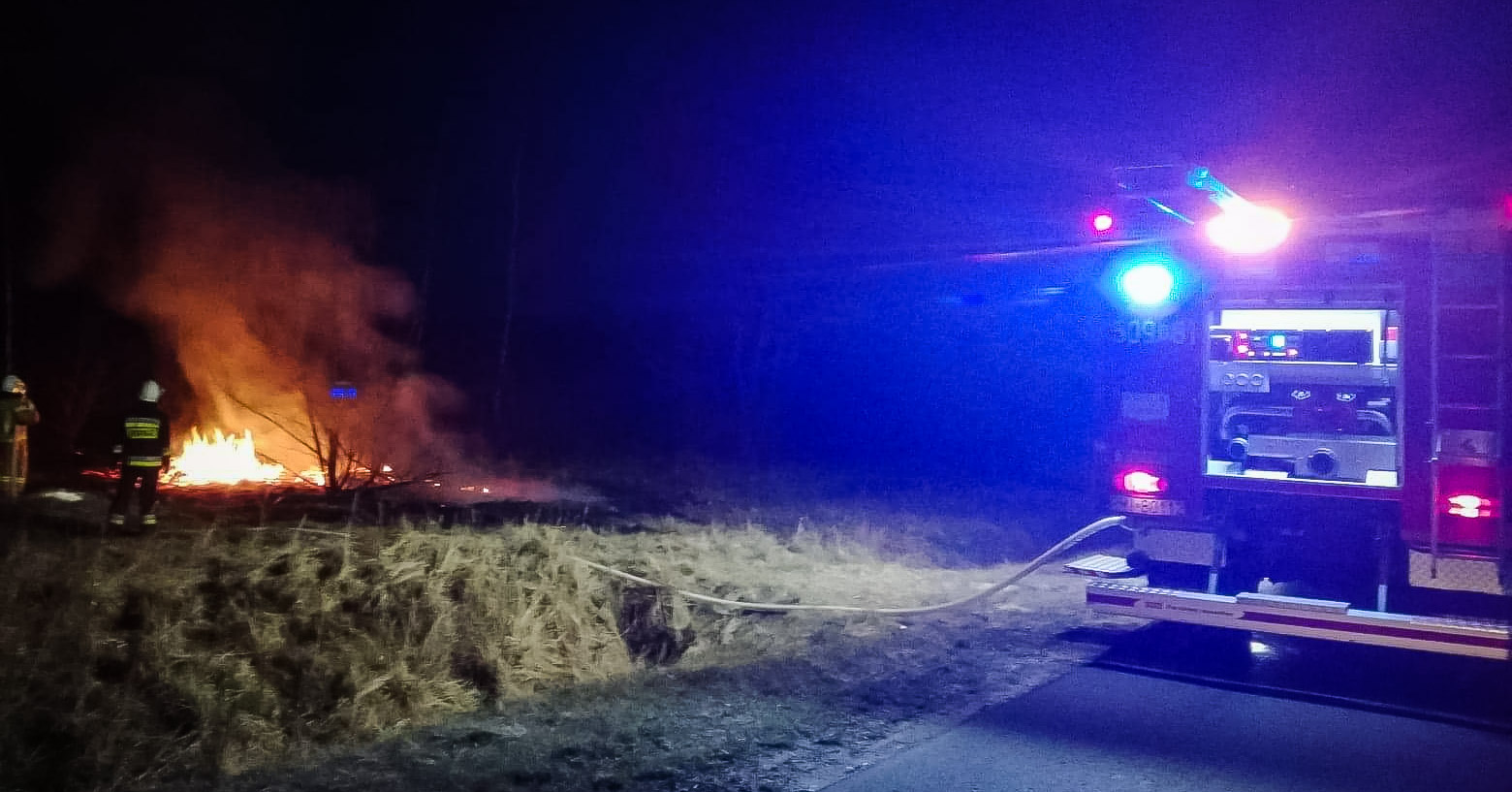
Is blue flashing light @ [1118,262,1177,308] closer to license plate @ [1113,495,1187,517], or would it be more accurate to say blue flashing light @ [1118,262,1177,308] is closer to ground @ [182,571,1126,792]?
license plate @ [1113,495,1187,517]

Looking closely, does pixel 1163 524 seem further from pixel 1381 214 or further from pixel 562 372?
pixel 562 372

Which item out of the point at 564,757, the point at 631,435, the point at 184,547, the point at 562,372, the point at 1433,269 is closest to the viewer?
the point at 564,757

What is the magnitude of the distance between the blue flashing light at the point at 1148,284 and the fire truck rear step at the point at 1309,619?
1.85m

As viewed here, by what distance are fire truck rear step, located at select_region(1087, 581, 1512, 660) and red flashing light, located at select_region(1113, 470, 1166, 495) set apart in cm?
66

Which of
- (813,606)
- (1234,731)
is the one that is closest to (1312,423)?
(1234,731)

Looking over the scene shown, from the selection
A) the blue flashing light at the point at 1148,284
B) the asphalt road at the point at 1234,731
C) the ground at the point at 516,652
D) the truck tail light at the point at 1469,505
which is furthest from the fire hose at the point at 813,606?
the truck tail light at the point at 1469,505

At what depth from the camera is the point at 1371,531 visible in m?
7.15

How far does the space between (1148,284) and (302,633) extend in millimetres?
5553

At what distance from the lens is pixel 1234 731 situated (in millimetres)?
5488

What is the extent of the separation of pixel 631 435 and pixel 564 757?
20.7 metres

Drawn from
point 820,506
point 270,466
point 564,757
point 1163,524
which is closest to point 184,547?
point 564,757

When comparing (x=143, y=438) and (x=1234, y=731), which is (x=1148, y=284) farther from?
(x=143, y=438)

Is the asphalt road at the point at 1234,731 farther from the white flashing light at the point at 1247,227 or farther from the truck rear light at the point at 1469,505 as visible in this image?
the white flashing light at the point at 1247,227

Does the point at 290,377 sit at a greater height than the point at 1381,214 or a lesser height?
lesser
